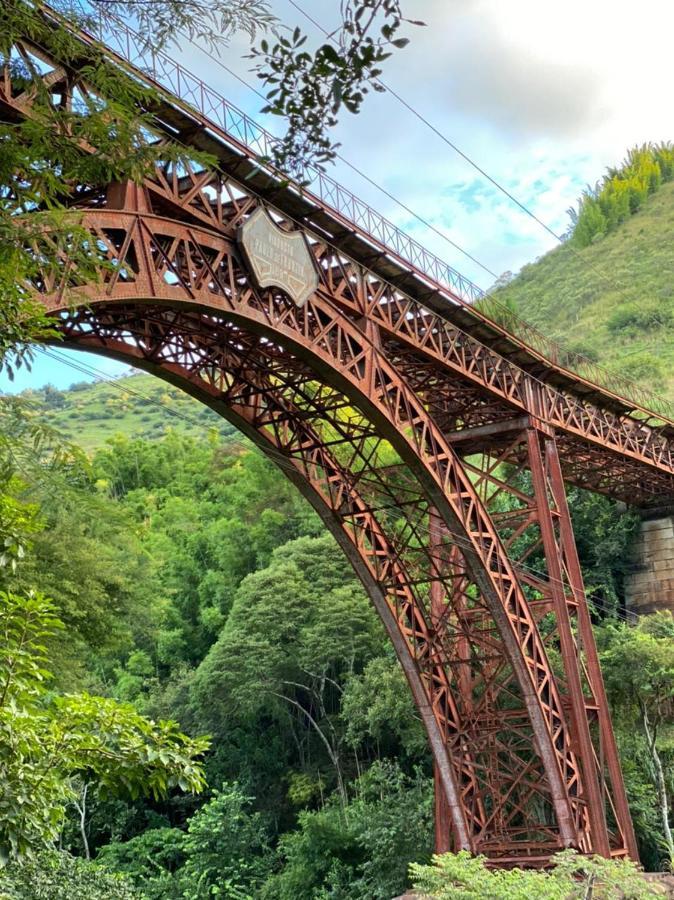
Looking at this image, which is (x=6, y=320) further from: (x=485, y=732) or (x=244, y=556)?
(x=244, y=556)

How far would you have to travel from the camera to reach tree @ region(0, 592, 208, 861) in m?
5.00

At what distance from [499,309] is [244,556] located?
20.7 metres

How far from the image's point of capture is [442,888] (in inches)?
621

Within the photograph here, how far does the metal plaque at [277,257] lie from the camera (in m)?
14.0

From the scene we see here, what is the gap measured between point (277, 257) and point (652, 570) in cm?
2195

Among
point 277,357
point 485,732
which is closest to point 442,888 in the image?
point 485,732

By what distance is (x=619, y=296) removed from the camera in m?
77.4

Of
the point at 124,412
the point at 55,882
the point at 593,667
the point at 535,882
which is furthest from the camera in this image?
the point at 124,412

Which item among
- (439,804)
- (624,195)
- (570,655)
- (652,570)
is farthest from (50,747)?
(624,195)

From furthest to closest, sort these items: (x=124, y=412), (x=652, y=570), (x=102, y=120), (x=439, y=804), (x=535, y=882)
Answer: (x=124, y=412)
(x=652, y=570)
(x=439, y=804)
(x=535, y=882)
(x=102, y=120)

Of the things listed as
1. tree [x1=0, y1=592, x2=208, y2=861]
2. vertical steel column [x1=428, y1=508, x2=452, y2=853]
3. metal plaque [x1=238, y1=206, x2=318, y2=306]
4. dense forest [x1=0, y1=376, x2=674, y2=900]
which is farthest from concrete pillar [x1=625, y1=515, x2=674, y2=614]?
tree [x1=0, y1=592, x2=208, y2=861]

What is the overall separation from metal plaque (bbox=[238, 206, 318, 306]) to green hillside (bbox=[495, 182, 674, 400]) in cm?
4116

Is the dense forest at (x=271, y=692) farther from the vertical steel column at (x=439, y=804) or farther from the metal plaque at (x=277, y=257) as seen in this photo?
the metal plaque at (x=277, y=257)

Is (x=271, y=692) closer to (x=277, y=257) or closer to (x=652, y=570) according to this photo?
(x=652, y=570)
